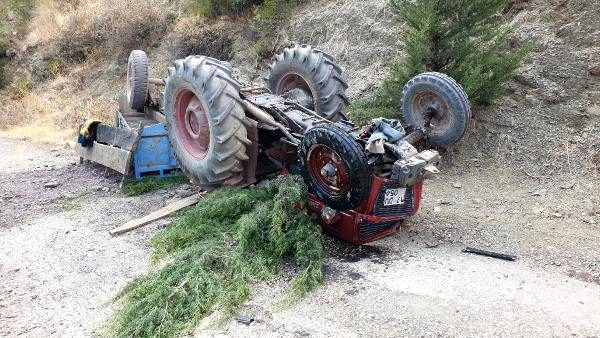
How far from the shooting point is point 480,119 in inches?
277

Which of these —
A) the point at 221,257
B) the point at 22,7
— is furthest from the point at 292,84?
the point at 22,7

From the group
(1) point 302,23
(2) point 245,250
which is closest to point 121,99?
(1) point 302,23

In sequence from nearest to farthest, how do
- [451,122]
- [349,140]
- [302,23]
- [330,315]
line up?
1. [330,315]
2. [349,140]
3. [451,122]
4. [302,23]

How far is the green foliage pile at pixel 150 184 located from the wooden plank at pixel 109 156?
218 mm

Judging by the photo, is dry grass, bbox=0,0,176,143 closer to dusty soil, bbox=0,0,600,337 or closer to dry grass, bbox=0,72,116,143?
dry grass, bbox=0,72,116,143

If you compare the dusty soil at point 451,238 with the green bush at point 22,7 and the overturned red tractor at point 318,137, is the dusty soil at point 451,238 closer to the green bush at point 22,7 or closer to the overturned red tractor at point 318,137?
the overturned red tractor at point 318,137

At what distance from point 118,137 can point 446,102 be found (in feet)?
14.4

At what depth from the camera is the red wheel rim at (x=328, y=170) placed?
158 inches

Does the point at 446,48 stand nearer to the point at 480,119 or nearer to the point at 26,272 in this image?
the point at 480,119

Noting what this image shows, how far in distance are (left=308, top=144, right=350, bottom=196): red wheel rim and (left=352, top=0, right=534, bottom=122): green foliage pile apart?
2.79m

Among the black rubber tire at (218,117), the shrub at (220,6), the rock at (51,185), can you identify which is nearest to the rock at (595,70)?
the black rubber tire at (218,117)

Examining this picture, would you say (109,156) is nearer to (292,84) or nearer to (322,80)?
(292,84)

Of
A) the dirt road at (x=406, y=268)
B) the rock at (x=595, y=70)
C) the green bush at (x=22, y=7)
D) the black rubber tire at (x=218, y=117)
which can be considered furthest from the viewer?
the green bush at (x=22, y=7)

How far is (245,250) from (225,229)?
501 mm
